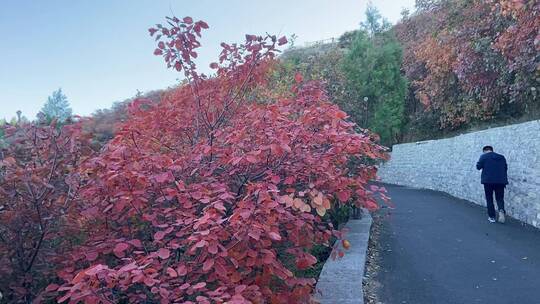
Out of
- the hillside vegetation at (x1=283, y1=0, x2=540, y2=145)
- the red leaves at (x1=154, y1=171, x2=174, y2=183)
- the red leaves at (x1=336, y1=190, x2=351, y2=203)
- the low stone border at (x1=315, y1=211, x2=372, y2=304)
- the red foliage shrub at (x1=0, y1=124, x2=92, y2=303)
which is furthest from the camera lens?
the hillside vegetation at (x1=283, y1=0, x2=540, y2=145)

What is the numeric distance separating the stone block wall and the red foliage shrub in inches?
314

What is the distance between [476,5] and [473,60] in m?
2.33

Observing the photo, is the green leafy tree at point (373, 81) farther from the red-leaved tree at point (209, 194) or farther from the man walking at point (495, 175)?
the red-leaved tree at point (209, 194)

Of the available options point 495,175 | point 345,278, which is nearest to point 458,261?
point 345,278

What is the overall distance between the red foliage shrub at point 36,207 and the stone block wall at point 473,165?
7986 millimetres

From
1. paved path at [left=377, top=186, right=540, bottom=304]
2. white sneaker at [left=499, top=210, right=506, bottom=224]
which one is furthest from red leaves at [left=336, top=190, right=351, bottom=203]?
white sneaker at [left=499, top=210, right=506, bottom=224]

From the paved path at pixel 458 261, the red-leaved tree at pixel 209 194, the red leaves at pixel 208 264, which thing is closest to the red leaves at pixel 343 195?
the red-leaved tree at pixel 209 194

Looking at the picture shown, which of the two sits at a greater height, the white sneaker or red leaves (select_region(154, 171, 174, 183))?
red leaves (select_region(154, 171, 174, 183))

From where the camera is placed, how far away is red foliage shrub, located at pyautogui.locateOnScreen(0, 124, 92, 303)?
3334 millimetres

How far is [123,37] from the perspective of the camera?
621cm

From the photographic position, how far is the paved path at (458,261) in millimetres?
5266

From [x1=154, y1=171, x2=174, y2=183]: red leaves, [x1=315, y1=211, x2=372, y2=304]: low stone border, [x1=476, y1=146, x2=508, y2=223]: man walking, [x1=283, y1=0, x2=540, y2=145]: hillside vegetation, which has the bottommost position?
[x1=315, y1=211, x2=372, y2=304]: low stone border

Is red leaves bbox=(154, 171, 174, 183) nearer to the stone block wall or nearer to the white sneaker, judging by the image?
the stone block wall

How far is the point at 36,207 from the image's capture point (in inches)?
131
